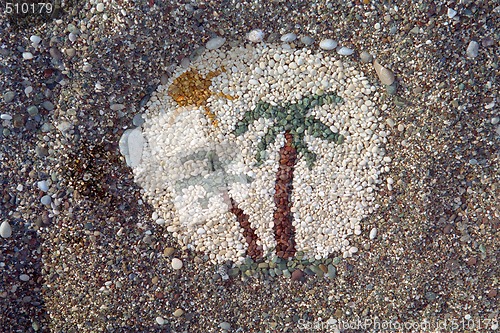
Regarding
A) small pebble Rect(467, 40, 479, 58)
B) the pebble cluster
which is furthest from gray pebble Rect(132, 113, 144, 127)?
small pebble Rect(467, 40, 479, 58)

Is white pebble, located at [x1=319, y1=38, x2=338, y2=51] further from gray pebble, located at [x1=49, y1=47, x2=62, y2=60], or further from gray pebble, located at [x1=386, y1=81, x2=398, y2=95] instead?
gray pebble, located at [x1=49, y1=47, x2=62, y2=60]

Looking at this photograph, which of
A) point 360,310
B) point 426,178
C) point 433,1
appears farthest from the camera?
point 360,310

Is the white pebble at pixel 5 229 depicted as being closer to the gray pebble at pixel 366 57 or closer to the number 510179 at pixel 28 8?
the number 510179 at pixel 28 8

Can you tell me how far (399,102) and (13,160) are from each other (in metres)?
1.38

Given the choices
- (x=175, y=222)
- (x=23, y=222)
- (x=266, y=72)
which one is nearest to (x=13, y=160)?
(x=23, y=222)

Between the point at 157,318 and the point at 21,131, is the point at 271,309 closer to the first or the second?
the point at 157,318

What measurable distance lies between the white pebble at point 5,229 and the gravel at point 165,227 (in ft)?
0.05

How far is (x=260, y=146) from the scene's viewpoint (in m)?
1.66

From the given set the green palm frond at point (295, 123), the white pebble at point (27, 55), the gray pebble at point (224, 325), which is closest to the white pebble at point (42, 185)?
the white pebble at point (27, 55)

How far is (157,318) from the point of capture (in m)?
1.71

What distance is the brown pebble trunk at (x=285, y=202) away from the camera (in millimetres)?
1662

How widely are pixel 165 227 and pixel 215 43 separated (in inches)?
27.1

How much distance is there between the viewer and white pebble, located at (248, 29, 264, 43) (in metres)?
1.61

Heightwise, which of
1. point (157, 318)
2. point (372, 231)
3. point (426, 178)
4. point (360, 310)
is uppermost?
point (426, 178)
